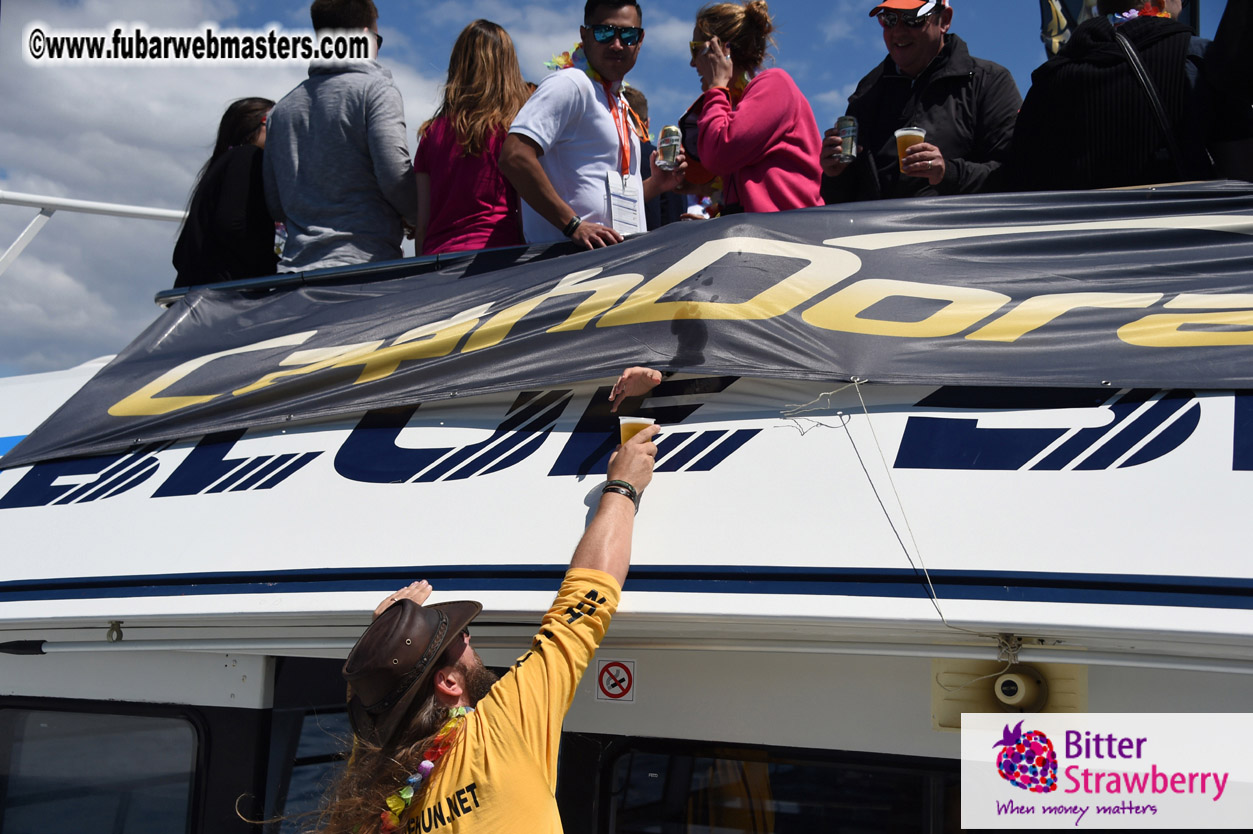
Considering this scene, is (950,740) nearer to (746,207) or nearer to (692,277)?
(692,277)

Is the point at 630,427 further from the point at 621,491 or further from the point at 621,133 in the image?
the point at 621,133

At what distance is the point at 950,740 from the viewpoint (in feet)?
6.82

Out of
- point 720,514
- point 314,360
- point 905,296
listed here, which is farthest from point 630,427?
point 314,360

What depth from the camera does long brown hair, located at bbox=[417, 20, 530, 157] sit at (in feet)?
11.7

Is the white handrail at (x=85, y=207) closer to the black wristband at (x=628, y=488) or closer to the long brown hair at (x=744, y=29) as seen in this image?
the long brown hair at (x=744, y=29)

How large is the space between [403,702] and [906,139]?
7.34 feet

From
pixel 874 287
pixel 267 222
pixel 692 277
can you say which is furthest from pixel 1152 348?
pixel 267 222

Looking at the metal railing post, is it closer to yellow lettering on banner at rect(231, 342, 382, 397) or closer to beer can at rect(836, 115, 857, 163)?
yellow lettering on banner at rect(231, 342, 382, 397)

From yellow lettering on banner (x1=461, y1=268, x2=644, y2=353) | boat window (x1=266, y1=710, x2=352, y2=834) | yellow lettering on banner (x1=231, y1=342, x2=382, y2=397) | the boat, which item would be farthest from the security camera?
yellow lettering on banner (x1=231, y1=342, x2=382, y2=397)

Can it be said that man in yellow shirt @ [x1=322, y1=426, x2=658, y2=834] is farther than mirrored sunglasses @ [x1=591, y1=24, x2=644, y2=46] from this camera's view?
No

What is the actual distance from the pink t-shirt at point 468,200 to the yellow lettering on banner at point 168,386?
0.67 m

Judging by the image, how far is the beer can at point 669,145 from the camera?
357 centimetres

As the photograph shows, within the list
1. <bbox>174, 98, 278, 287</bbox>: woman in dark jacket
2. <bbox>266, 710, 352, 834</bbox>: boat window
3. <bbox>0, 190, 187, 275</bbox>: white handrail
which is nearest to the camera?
<bbox>266, 710, 352, 834</bbox>: boat window

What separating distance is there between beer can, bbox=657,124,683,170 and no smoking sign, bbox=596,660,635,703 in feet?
6.33
